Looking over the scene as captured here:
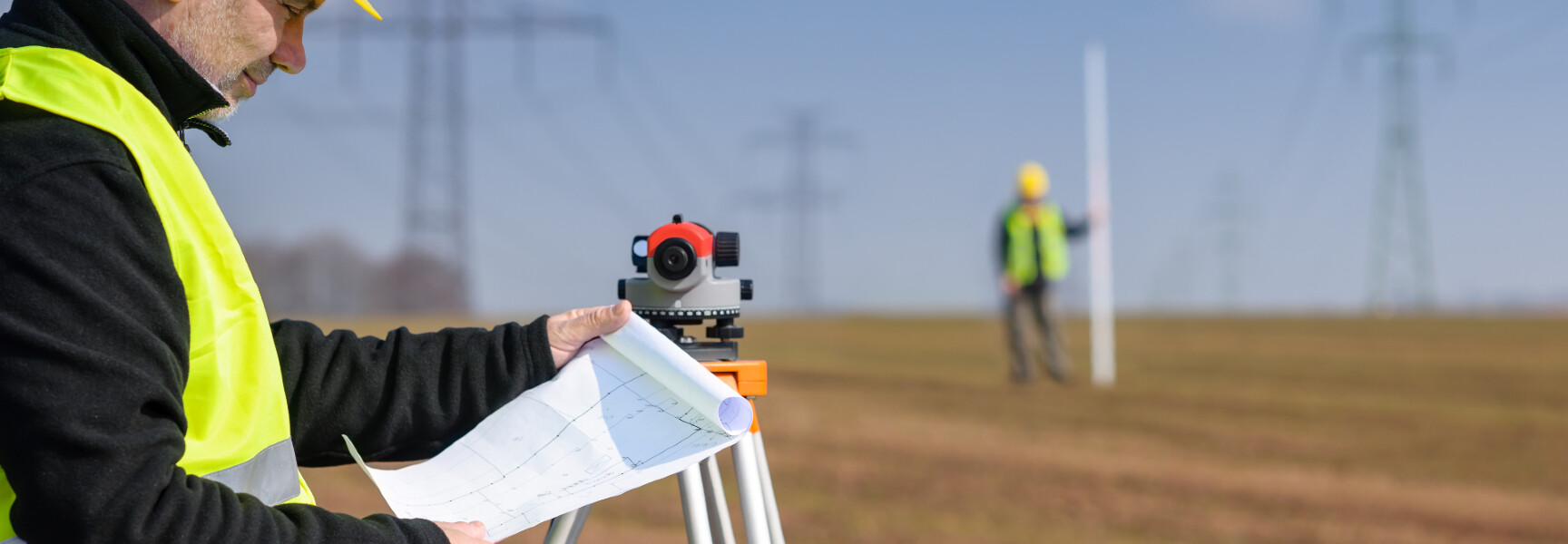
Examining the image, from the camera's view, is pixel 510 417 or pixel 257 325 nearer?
pixel 257 325

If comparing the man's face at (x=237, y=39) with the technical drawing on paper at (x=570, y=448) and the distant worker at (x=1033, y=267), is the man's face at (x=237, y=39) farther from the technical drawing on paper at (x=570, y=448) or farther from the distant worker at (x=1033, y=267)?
the distant worker at (x=1033, y=267)

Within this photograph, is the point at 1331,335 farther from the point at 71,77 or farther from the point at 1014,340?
the point at 71,77

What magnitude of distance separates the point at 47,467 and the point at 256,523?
0.66 feet

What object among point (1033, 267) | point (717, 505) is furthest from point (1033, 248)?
point (717, 505)

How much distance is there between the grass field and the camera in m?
4.55

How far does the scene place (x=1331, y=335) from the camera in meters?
17.3

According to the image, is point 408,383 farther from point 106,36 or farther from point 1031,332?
point 1031,332

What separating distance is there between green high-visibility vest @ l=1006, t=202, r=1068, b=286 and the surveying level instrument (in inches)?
348

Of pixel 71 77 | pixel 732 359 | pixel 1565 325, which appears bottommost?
pixel 1565 325

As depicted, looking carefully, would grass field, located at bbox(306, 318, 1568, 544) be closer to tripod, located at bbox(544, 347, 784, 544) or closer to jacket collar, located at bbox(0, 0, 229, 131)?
tripod, located at bbox(544, 347, 784, 544)

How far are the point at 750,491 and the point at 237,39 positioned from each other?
3.19ft

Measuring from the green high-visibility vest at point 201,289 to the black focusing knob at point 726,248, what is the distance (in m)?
0.71

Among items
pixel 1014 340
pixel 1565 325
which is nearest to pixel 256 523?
pixel 1014 340

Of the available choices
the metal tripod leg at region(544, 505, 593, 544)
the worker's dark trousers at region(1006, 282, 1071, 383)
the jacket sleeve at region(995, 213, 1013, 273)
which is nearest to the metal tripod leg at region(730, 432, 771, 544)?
the metal tripod leg at region(544, 505, 593, 544)
